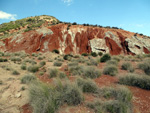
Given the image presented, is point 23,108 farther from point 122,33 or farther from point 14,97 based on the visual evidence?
point 122,33

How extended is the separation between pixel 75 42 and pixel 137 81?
2287 centimetres

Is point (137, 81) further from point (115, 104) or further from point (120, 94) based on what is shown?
point (115, 104)

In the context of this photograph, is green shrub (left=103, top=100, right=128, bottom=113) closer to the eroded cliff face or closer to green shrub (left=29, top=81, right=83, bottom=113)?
green shrub (left=29, top=81, right=83, bottom=113)

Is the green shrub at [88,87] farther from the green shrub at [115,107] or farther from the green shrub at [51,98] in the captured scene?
the green shrub at [115,107]

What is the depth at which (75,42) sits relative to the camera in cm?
2691

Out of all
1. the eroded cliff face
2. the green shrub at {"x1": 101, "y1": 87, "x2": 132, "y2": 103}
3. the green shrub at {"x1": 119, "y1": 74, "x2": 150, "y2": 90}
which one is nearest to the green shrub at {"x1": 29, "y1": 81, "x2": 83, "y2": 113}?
the green shrub at {"x1": 101, "y1": 87, "x2": 132, "y2": 103}

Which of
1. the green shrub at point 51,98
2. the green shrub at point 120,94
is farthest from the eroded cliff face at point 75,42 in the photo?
the green shrub at point 51,98

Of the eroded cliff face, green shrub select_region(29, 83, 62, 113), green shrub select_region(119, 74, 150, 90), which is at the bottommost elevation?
green shrub select_region(29, 83, 62, 113)

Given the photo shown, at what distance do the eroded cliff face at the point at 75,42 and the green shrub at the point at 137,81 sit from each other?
1956cm

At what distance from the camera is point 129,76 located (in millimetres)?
5188

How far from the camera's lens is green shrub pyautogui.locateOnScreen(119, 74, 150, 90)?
4625 mm

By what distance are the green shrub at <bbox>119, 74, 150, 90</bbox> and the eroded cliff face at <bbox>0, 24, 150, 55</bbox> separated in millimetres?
19564

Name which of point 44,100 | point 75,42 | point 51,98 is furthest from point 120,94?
point 75,42

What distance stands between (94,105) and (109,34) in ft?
89.3
